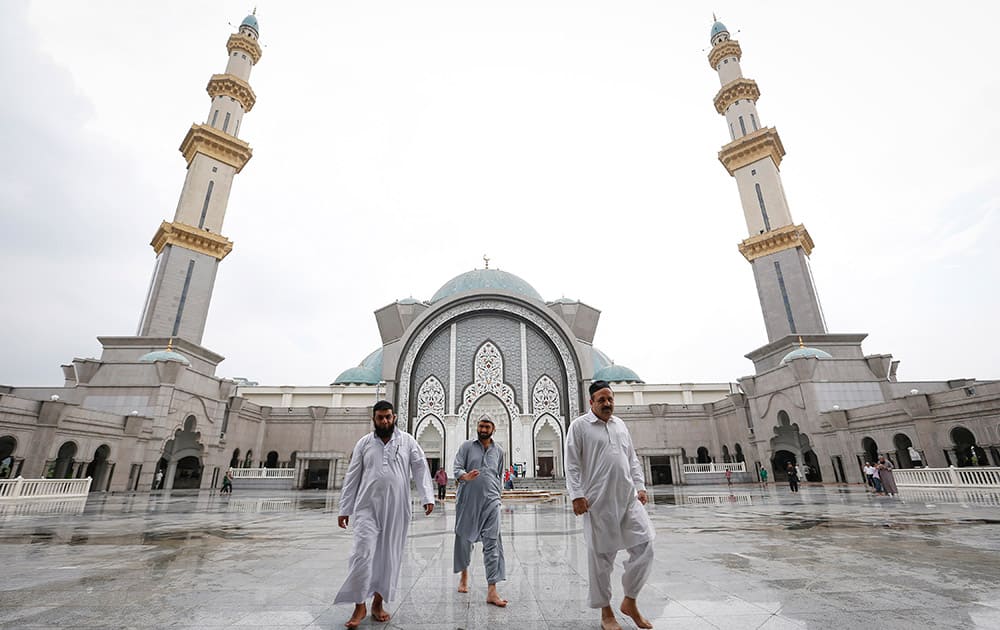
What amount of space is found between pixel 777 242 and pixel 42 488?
3177cm

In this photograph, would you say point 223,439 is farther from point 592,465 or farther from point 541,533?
point 592,465

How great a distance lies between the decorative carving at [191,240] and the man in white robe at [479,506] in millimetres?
26774

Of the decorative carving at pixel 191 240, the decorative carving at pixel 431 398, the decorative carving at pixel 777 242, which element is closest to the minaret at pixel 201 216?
the decorative carving at pixel 191 240

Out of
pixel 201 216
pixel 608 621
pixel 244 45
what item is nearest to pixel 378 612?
pixel 608 621

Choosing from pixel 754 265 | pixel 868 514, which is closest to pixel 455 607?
pixel 868 514

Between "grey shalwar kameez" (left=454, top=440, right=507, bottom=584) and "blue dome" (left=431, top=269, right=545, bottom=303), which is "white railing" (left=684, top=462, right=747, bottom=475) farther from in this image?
"grey shalwar kameez" (left=454, top=440, right=507, bottom=584)

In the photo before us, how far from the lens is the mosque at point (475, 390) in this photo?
16.5 m

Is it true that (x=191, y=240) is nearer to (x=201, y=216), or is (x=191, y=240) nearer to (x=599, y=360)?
(x=201, y=216)

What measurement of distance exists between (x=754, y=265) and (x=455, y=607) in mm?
28948

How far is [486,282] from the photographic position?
2981 centimetres

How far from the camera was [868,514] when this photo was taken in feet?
24.9

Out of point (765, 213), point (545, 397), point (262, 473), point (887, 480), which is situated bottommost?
point (887, 480)

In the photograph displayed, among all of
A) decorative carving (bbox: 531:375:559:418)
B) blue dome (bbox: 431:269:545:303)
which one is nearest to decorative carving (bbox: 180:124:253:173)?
blue dome (bbox: 431:269:545:303)

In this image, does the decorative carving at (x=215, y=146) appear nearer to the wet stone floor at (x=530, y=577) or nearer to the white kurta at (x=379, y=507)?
the wet stone floor at (x=530, y=577)
